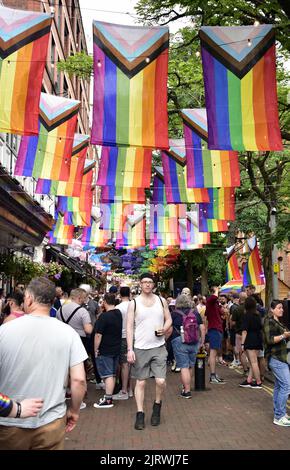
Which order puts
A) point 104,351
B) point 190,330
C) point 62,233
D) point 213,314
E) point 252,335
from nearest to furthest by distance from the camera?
point 104,351 < point 190,330 < point 252,335 < point 213,314 < point 62,233

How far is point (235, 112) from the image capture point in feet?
29.2

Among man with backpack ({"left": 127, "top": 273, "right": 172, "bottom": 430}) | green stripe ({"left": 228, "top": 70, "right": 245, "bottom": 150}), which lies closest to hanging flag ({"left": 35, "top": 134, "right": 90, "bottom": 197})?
green stripe ({"left": 228, "top": 70, "right": 245, "bottom": 150})

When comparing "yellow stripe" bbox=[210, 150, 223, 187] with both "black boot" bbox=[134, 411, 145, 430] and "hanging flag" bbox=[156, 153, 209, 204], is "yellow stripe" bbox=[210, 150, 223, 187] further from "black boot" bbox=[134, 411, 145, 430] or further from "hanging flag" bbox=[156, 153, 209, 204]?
"black boot" bbox=[134, 411, 145, 430]

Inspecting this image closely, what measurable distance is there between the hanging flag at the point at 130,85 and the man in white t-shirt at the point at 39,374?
5359 millimetres

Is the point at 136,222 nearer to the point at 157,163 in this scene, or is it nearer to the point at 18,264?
the point at 157,163

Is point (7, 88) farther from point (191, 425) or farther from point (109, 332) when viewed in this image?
point (191, 425)

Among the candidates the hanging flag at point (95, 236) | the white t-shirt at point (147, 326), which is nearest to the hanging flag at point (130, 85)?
the white t-shirt at point (147, 326)

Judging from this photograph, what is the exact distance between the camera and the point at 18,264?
17.2 meters

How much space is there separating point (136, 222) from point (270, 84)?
52.6ft

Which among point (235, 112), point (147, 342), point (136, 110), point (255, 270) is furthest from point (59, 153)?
point (255, 270)

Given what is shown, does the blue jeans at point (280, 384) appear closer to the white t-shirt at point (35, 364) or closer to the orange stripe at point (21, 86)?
the white t-shirt at point (35, 364)

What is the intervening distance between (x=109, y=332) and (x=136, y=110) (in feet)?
12.1

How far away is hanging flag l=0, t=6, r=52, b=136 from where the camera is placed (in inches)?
329

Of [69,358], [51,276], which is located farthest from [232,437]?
[51,276]
